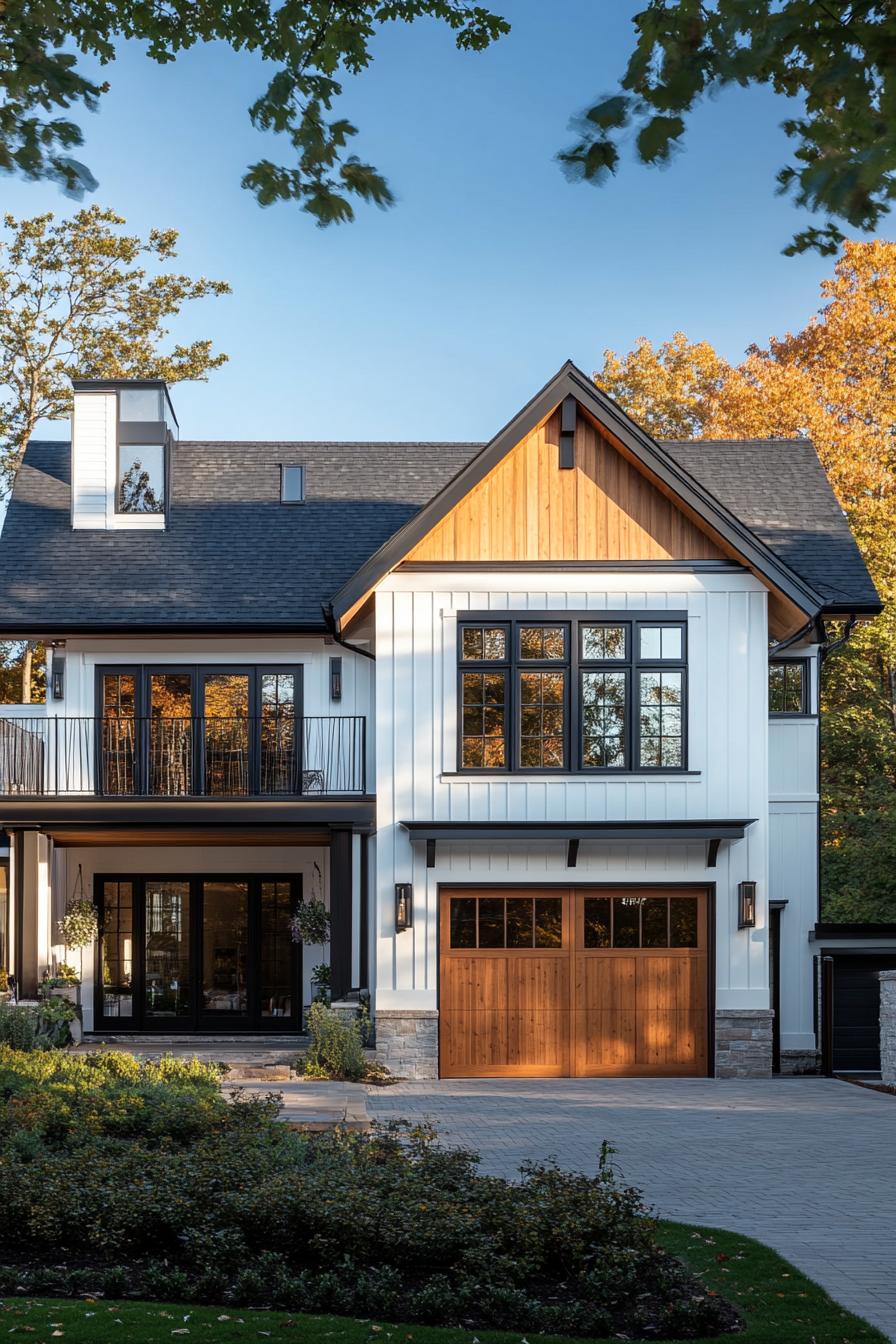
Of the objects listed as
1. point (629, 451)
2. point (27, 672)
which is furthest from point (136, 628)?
point (27, 672)

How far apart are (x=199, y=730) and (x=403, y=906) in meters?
4.33

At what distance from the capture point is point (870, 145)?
4633 millimetres

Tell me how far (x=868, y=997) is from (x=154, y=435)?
43.7 ft

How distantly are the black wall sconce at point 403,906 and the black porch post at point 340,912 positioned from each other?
4.21 feet

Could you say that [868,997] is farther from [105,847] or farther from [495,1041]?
[105,847]

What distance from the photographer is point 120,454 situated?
2273 centimetres

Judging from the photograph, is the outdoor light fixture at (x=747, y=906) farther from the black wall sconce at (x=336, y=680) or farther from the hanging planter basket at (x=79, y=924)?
the hanging planter basket at (x=79, y=924)

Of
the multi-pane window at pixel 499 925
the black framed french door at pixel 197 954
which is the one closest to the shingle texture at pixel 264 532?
the black framed french door at pixel 197 954

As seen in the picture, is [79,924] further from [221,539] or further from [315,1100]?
[315,1100]

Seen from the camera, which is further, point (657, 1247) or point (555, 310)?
point (657, 1247)

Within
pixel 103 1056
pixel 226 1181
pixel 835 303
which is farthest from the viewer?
pixel 835 303

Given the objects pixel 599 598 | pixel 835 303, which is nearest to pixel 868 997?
pixel 599 598

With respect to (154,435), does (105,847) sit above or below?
below

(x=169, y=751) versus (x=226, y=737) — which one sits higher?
(x=226, y=737)
